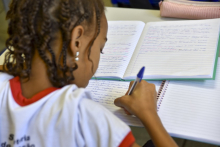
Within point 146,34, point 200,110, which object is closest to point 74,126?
point 200,110

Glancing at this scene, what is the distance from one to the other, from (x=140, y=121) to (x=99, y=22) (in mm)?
315

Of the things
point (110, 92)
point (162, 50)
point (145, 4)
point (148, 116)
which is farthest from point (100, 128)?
point (145, 4)

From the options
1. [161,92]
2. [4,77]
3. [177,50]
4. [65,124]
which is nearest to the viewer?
[65,124]

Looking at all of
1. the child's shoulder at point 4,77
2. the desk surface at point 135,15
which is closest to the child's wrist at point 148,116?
the child's shoulder at point 4,77

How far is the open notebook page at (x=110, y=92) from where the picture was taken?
2.61ft

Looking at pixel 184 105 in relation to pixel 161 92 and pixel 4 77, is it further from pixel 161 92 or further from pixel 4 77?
pixel 4 77

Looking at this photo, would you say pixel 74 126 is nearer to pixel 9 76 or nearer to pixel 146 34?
pixel 9 76

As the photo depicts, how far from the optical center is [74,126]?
563 mm

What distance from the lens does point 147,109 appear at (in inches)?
29.0

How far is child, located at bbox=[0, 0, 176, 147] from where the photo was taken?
572mm

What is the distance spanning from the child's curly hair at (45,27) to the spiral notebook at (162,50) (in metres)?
0.32

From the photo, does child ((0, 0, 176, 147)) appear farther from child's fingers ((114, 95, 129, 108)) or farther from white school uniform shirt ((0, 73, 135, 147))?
child's fingers ((114, 95, 129, 108))

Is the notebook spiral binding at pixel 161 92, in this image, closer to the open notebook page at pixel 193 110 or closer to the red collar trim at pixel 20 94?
the open notebook page at pixel 193 110

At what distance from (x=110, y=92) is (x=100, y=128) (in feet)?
1.01
